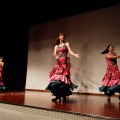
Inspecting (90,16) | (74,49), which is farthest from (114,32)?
(74,49)

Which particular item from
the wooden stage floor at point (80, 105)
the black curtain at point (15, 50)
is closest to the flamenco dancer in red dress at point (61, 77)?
the wooden stage floor at point (80, 105)

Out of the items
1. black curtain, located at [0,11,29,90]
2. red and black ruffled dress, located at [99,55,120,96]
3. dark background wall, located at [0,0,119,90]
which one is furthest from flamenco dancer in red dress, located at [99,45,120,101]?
black curtain, located at [0,11,29,90]

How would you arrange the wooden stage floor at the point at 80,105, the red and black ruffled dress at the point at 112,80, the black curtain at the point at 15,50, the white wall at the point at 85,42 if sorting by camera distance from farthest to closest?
the black curtain at the point at 15,50
the white wall at the point at 85,42
the red and black ruffled dress at the point at 112,80
the wooden stage floor at the point at 80,105

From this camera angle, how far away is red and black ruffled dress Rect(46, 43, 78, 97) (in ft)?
12.0

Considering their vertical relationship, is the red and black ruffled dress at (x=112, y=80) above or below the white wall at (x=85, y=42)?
below

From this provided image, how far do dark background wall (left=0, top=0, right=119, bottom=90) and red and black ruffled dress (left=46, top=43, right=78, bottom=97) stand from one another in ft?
9.90

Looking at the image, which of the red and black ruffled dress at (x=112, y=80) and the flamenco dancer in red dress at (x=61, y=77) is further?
the red and black ruffled dress at (x=112, y=80)

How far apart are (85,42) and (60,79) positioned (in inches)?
140

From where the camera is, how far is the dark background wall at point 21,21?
21.5 ft

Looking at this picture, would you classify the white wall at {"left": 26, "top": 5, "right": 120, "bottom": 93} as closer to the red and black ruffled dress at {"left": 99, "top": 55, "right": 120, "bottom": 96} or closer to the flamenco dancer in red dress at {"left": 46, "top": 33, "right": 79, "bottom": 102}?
the red and black ruffled dress at {"left": 99, "top": 55, "right": 120, "bottom": 96}

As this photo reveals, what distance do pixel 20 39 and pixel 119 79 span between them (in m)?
5.47

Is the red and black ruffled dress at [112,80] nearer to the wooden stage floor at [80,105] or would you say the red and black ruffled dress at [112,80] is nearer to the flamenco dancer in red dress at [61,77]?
the wooden stage floor at [80,105]

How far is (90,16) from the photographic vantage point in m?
6.98

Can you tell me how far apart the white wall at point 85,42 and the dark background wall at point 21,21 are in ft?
0.91
